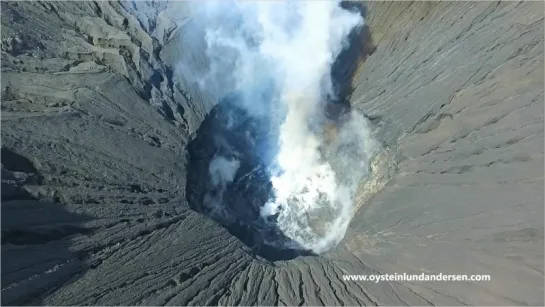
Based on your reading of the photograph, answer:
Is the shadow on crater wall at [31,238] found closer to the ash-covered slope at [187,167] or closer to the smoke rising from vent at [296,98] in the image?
the ash-covered slope at [187,167]

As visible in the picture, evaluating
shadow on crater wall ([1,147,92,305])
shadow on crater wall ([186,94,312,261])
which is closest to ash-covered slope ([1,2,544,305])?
shadow on crater wall ([1,147,92,305])

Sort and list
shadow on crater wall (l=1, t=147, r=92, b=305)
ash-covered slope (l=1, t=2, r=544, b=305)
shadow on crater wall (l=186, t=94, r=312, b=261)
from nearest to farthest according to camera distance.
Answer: shadow on crater wall (l=1, t=147, r=92, b=305), ash-covered slope (l=1, t=2, r=544, b=305), shadow on crater wall (l=186, t=94, r=312, b=261)

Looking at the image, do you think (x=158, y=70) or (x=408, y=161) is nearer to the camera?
(x=408, y=161)

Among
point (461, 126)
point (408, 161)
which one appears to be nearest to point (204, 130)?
point (408, 161)

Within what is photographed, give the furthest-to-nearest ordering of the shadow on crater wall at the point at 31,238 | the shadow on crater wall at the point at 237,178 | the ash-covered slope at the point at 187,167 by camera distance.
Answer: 1. the shadow on crater wall at the point at 237,178
2. the ash-covered slope at the point at 187,167
3. the shadow on crater wall at the point at 31,238

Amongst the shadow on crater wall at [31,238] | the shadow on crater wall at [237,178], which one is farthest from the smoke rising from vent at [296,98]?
the shadow on crater wall at [31,238]

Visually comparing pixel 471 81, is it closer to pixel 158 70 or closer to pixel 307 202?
pixel 307 202

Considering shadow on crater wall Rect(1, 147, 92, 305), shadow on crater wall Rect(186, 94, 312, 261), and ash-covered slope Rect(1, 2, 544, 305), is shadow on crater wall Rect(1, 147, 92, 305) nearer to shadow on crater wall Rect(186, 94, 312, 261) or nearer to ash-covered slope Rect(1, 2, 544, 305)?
ash-covered slope Rect(1, 2, 544, 305)
